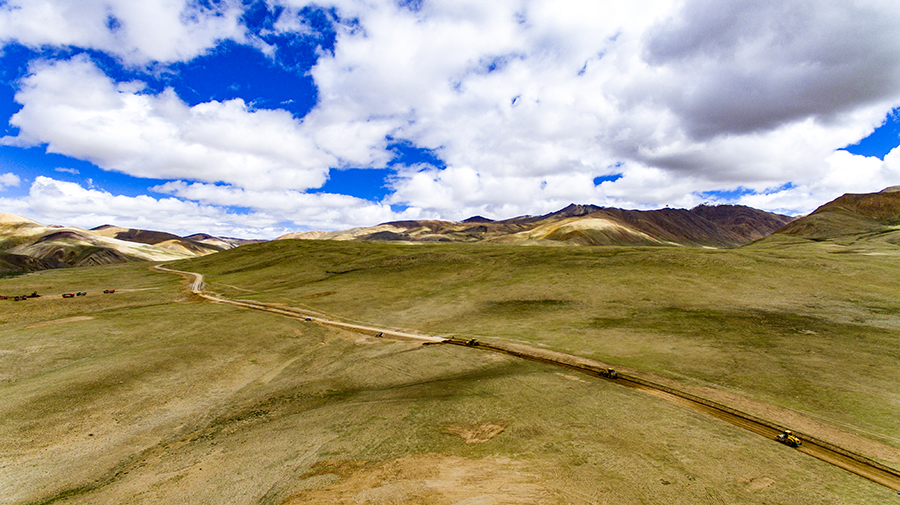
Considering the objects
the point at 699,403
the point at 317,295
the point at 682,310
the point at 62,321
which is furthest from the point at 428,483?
the point at 317,295

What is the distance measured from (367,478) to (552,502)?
22.4 ft

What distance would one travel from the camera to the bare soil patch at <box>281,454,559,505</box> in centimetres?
1187

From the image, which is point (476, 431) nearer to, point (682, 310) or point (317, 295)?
point (682, 310)

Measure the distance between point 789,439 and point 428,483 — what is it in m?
16.3

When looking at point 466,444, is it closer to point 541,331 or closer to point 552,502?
point 552,502

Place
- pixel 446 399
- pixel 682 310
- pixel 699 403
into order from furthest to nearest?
pixel 682 310
pixel 446 399
pixel 699 403

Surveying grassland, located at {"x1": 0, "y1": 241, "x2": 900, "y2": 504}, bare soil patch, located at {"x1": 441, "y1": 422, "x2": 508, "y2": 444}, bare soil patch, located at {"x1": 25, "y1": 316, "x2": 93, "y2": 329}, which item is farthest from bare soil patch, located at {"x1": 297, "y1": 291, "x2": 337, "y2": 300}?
bare soil patch, located at {"x1": 441, "y1": 422, "x2": 508, "y2": 444}

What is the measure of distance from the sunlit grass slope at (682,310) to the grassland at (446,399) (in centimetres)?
30

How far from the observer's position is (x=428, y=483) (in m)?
12.7

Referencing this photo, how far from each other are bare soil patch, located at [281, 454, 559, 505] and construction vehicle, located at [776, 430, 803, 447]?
1216 cm

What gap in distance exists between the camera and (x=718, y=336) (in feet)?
104

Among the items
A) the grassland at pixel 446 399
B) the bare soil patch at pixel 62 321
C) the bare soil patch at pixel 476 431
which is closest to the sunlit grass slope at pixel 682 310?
the grassland at pixel 446 399

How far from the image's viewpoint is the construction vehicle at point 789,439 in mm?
15219

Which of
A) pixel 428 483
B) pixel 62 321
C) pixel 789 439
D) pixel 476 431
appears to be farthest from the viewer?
pixel 62 321
